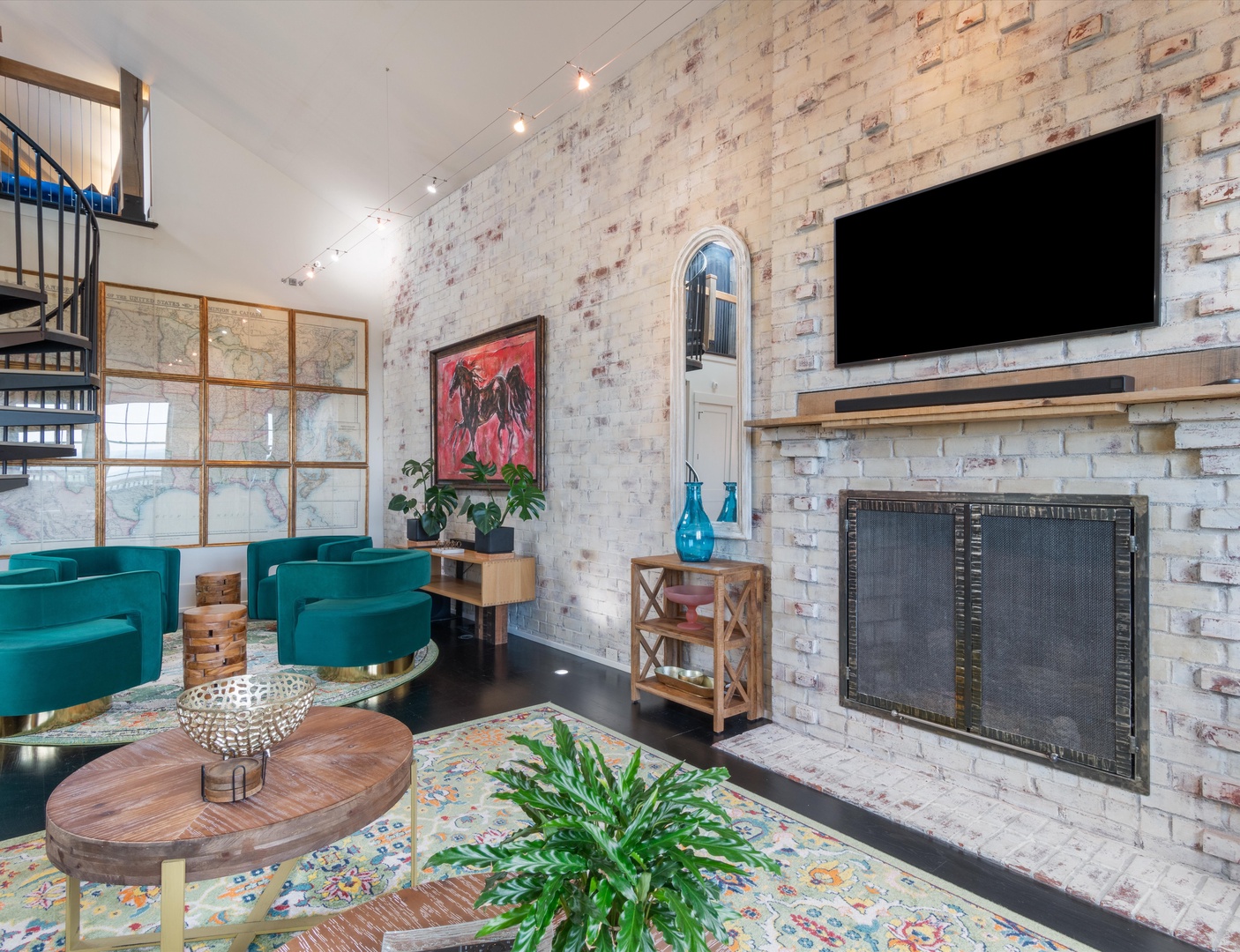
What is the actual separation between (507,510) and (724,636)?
244 cm

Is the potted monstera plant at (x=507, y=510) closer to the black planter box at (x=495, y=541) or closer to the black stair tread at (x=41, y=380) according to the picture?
the black planter box at (x=495, y=541)

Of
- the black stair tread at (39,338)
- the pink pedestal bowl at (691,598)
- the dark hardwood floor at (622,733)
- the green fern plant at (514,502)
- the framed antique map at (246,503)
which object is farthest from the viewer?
the framed antique map at (246,503)

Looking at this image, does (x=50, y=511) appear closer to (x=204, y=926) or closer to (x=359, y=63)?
(x=359, y=63)

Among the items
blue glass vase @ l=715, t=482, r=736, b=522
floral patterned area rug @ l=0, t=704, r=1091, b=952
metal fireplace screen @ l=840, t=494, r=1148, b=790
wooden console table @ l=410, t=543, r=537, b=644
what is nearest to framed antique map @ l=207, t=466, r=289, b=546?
wooden console table @ l=410, t=543, r=537, b=644

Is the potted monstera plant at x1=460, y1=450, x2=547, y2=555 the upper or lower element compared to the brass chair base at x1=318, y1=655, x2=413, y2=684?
upper

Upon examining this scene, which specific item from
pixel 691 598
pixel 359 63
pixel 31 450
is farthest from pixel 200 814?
pixel 359 63

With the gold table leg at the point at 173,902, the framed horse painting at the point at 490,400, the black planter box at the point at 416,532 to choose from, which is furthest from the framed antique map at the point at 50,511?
the gold table leg at the point at 173,902

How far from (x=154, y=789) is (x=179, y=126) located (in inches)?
282

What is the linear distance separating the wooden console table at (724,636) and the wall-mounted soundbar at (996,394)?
41.9 inches

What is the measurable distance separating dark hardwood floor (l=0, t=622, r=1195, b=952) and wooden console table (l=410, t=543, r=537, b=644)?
0.17m

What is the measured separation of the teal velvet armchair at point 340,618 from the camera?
4047 millimetres

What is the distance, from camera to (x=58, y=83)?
6.44 meters

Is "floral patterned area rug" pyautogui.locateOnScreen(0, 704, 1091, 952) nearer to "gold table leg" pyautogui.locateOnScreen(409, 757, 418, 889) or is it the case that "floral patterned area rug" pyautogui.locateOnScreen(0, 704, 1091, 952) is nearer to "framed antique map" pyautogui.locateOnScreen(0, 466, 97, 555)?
"gold table leg" pyautogui.locateOnScreen(409, 757, 418, 889)

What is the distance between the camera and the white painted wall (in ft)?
21.4
